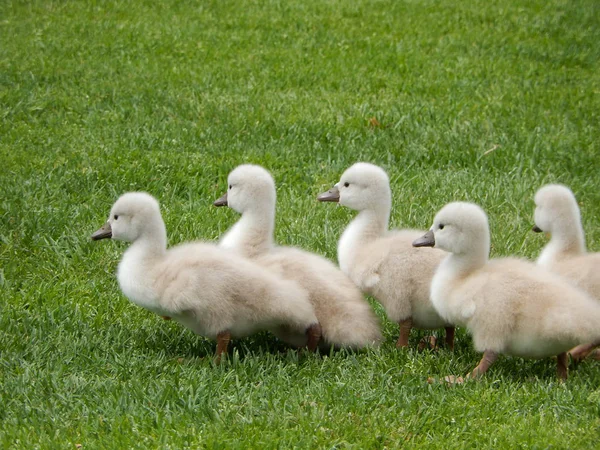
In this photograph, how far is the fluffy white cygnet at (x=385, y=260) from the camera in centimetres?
566

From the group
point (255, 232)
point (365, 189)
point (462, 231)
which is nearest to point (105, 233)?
point (255, 232)

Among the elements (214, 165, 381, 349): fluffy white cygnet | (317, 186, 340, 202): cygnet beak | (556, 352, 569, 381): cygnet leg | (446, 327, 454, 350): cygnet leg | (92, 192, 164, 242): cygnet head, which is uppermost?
(92, 192, 164, 242): cygnet head

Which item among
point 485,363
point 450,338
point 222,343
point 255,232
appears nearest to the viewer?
point 485,363

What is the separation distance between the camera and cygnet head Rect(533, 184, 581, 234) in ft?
19.5

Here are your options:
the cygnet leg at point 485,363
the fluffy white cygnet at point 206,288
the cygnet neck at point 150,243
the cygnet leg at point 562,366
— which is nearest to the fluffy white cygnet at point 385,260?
the cygnet leg at point 485,363

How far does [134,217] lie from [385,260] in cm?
148

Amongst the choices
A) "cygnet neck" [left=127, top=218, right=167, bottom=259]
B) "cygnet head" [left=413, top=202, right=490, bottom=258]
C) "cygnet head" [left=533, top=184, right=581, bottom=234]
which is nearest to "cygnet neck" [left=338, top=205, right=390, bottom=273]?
"cygnet head" [left=413, top=202, right=490, bottom=258]

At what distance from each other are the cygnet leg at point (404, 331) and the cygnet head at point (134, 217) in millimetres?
1507

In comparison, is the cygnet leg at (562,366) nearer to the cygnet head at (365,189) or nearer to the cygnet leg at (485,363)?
the cygnet leg at (485,363)

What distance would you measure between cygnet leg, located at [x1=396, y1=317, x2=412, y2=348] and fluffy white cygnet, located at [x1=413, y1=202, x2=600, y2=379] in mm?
401

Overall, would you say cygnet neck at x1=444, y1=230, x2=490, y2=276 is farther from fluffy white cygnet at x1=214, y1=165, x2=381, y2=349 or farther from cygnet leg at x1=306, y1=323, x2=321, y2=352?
cygnet leg at x1=306, y1=323, x2=321, y2=352

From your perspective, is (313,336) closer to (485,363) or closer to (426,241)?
(426,241)

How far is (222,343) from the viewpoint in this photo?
5.46 m

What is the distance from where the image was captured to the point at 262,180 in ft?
20.0
